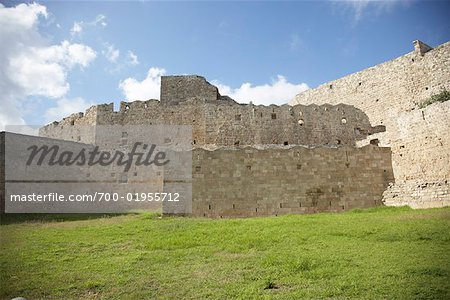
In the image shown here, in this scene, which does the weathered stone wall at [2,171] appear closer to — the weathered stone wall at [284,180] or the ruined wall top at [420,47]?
the weathered stone wall at [284,180]

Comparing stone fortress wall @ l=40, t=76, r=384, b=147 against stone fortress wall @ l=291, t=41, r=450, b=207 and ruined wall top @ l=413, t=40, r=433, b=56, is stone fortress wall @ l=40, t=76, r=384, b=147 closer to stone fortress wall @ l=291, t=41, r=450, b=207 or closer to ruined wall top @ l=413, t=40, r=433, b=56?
stone fortress wall @ l=291, t=41, r=450, b=207

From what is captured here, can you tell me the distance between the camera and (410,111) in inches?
664

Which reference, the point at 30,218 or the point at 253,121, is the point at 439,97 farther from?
the point at 30,218

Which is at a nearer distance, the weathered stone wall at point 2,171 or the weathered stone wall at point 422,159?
the weathered stone wall at point 422,159

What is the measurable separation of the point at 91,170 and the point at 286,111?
13.2 metres

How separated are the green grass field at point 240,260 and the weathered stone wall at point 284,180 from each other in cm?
342

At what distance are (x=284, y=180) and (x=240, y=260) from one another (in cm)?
843

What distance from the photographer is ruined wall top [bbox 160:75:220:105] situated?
28.2 metres

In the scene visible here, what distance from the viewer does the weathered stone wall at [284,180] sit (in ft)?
51.9

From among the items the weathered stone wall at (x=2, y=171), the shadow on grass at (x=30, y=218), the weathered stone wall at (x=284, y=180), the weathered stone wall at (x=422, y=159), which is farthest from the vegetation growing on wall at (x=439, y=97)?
the weathered stone wall at (x=2, y=171)

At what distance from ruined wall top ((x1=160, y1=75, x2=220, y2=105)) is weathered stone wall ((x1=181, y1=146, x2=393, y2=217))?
12700 mm

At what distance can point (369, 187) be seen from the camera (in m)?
16.8

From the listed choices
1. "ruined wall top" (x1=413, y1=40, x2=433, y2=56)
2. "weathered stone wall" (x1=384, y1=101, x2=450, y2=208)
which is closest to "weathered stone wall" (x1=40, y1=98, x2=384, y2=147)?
"ruined wall top" (x1=413, y1=40, x2=433, y2=56)

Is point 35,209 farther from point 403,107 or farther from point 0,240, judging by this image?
point 403,107
